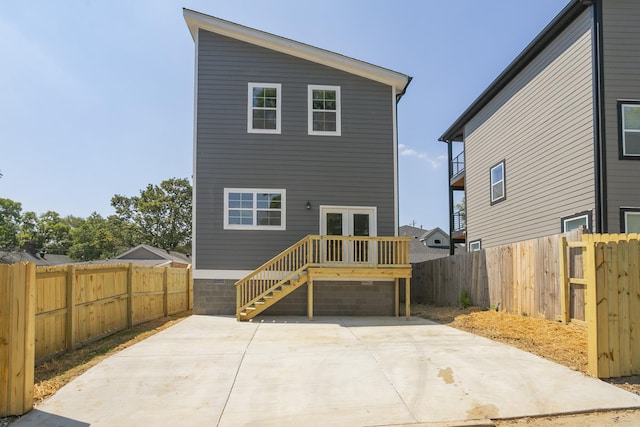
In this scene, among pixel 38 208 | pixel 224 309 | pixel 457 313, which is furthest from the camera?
pixel 38 208

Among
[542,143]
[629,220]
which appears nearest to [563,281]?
[629,220]

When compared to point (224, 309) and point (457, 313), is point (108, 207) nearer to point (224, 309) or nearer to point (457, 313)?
point (224, 309)

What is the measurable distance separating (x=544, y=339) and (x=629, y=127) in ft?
20.1

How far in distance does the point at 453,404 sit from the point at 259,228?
897 cm

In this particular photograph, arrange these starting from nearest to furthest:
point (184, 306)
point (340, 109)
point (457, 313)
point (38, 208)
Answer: point (457, 313) → point (340, 109) → point (184, 306) → point (38, 208)

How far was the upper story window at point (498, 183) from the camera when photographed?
1498 centimetres

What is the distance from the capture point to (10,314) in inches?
163

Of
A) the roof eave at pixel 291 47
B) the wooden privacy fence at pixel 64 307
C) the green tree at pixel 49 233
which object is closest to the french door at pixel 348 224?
the roof eave at pixel 291 47

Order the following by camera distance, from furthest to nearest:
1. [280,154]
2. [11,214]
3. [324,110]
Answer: [11,214] → [324,110] → [280,154]

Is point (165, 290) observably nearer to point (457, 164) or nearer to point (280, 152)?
point (280, 152)

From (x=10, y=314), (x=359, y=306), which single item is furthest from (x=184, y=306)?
(x=10, y=314)

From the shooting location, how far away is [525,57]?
42.5 feet

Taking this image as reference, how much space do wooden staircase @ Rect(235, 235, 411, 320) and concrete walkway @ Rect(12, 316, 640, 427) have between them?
141 inches

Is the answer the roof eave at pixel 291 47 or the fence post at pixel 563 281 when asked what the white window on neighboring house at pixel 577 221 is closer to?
the fence post at pixel 563 281
